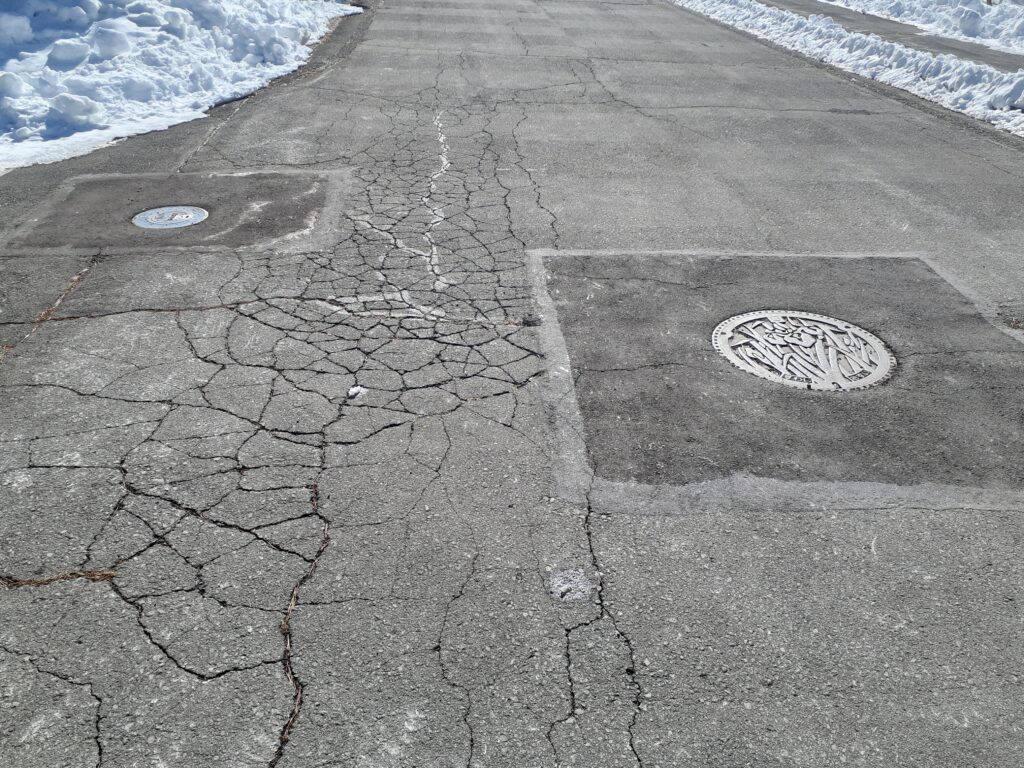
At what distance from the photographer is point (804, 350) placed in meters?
5.89

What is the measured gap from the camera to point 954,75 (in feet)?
45.4

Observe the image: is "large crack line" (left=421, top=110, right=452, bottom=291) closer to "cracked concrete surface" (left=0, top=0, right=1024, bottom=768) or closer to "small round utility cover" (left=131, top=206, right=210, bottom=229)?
"cracked concrete surface" (left=0, top=0, right=1024, bottom=768)

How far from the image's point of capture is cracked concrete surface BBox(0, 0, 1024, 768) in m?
3.17

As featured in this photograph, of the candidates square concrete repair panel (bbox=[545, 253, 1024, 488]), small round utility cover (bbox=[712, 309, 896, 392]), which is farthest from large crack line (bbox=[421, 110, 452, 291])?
small round utility cover (bbox=[712, 309, 896, 392])

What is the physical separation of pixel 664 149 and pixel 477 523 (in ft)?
25.6

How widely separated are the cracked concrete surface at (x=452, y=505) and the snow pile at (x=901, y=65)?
5337mm

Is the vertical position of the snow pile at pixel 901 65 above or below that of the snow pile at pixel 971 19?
below

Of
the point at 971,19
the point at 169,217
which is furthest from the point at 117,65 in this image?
the point at 971,19

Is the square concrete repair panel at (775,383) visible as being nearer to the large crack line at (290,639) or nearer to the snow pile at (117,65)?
the large crack line at (290,639)

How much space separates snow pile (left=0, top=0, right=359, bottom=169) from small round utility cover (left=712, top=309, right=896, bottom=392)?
8495 mm

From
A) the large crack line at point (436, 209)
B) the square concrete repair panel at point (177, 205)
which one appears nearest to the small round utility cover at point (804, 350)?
the large crack line at point (436, 209)

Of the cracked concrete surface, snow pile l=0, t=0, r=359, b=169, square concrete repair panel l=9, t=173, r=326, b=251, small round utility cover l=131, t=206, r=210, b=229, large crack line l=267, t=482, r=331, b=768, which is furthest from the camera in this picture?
snow pile l=0, t=0, r=359, b=169

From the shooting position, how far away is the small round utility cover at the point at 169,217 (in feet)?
24.8

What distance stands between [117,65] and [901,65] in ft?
46.9
